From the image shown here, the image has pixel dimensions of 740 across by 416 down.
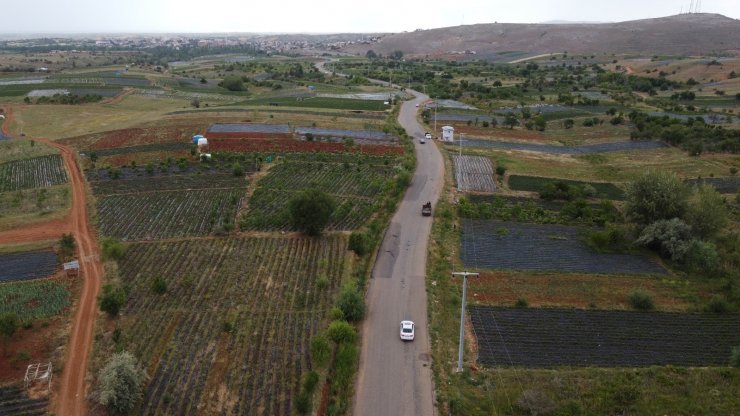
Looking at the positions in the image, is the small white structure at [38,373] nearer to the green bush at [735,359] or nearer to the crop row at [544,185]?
the green bush at [735,359]

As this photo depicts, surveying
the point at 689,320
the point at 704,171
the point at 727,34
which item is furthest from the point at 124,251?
the point at 727,34

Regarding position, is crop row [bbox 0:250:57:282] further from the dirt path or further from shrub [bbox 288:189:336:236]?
shrub [bbox 288:189:336:236]

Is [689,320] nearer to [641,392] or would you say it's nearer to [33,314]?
[641,392]

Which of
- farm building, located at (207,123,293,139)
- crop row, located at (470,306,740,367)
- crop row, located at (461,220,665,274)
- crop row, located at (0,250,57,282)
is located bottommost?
crop row, located at (470,306,740,367)

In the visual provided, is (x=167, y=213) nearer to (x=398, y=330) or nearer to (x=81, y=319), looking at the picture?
(x=81, y=319)

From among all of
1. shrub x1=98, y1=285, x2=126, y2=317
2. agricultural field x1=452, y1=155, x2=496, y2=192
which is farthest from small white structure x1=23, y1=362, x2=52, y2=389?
agricultural field x1=452, y1=155, x2=496, y2=192
